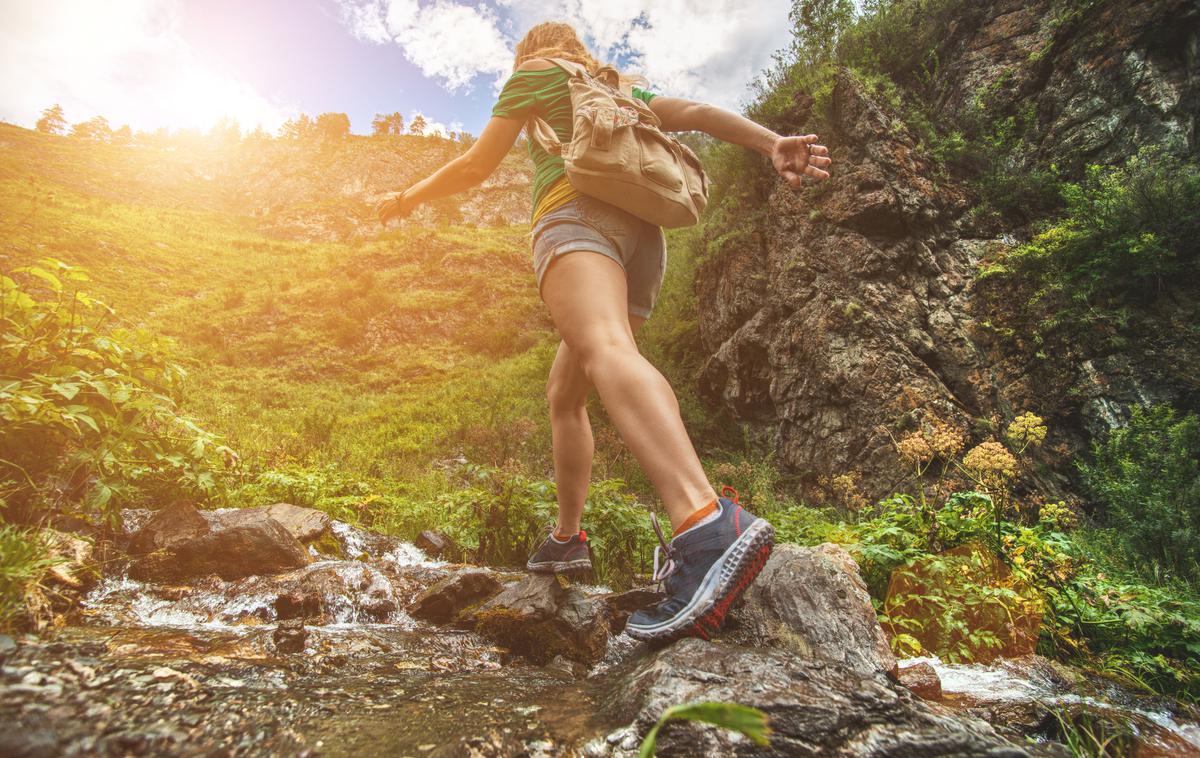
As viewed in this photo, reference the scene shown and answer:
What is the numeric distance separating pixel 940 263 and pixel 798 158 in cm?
697

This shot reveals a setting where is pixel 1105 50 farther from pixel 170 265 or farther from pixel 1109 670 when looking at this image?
pixel 170 265

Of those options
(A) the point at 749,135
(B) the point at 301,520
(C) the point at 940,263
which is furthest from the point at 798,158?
(C) the point at 940,263

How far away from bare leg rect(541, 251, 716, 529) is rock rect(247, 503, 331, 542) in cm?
282

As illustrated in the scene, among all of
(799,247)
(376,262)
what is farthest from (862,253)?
(376,262)

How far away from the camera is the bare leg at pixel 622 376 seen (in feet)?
4.93

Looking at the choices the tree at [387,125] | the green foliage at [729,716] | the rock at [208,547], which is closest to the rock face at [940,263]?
the rock at [208,547]

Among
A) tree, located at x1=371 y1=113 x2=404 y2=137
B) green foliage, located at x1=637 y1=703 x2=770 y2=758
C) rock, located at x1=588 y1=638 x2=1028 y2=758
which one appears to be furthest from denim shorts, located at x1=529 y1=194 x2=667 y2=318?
tree, located at x1=371 y1=113 x2=404 y2=137

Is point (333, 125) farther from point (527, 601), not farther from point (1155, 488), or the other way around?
point (1155, 488)

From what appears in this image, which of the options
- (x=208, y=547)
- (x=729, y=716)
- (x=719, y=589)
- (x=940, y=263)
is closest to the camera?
(x=729, y=716)

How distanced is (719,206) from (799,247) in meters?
2.94

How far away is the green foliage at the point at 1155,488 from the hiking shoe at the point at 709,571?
133 inches

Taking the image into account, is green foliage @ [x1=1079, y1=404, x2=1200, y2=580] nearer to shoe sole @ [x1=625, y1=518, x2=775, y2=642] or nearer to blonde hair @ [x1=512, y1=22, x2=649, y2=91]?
shoe sole @ [x1=625, y1=518, x2=775, y2=642]

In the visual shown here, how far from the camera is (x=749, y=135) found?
6.77 ft

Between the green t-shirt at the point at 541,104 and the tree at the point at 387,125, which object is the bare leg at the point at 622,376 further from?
the tree at the point at 387,125
